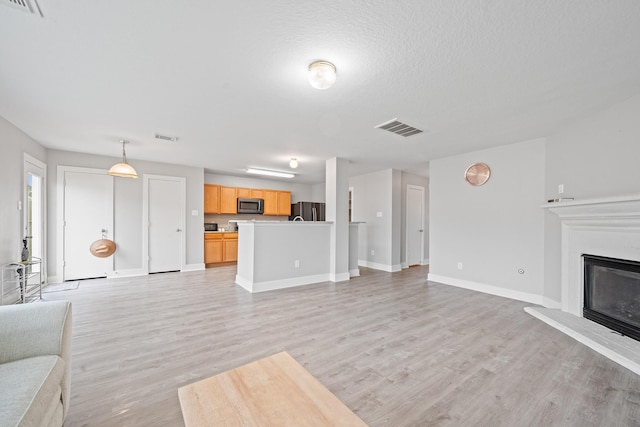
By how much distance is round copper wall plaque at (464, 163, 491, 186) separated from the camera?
434 centimetres

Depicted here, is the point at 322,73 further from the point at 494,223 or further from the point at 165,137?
the point at 494,223

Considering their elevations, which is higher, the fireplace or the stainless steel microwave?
the stainless steel microwave

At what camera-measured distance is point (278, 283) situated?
14.8ft

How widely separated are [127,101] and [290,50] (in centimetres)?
204

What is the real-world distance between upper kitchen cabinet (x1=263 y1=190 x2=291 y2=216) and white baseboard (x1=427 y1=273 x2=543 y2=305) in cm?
466

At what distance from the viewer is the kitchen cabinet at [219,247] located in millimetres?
6500

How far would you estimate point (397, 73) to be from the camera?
2174mm

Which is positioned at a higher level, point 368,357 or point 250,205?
point 250,205

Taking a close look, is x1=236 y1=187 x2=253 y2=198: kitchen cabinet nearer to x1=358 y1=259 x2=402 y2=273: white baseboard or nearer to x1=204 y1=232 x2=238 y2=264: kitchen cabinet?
x1=204 y1=232 x2=238 y2=264: kitchen cabinet

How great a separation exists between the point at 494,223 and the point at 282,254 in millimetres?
3685

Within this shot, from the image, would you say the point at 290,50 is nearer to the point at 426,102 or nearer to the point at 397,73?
the point at 397,73

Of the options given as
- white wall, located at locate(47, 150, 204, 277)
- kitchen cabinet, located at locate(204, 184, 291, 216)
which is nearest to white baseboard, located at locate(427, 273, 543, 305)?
kitchen cabinet, located at locate(204, 184, 291, 216)

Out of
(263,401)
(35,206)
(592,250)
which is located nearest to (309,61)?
(263,401)

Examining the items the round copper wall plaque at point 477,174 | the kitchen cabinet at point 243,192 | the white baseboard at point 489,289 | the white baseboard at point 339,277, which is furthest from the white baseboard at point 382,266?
the kitchen cabinet at point 243,192
